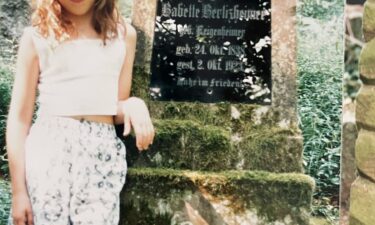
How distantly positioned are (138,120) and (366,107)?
2.38 ft

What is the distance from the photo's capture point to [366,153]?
186 cm

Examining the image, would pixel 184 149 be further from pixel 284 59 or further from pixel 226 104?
pixel 284 59

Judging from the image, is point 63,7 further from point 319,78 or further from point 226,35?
point 319,78

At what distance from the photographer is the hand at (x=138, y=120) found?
72.3 inches

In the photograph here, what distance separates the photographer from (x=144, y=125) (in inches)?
72.7

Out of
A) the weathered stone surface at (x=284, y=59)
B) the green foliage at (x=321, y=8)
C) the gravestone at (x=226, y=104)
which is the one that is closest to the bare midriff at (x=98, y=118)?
the gravestone at (x=226, y=104)

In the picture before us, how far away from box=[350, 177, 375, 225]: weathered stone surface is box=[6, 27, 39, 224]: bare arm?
1.03 meters

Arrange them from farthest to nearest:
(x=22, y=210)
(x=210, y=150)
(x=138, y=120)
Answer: (x=210, y=150), (x=138, y=120), (x=22, y=210)

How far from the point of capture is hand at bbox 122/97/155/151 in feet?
6.02

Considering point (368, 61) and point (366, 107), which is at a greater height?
point (368, 61)

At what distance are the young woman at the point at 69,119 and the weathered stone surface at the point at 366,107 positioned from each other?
0.68 meters

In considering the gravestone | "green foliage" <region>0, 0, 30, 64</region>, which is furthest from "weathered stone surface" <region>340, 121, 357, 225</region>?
"green foliage" <region>0, 0, 30, 64</region>

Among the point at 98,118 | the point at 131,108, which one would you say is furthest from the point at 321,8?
the point at 98,118

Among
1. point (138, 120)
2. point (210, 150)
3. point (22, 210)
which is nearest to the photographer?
point (22, 210)
